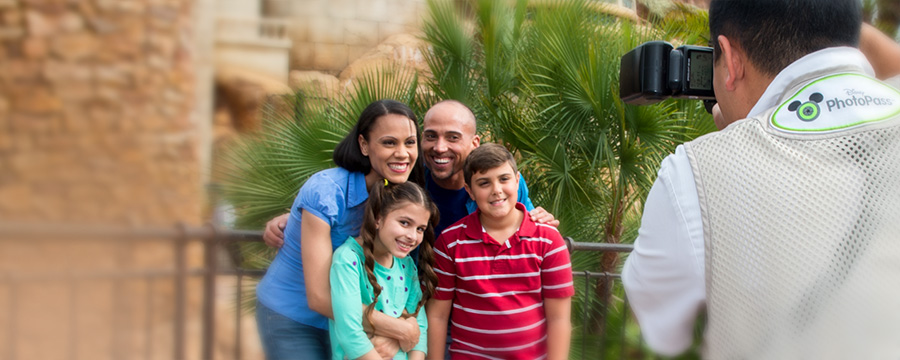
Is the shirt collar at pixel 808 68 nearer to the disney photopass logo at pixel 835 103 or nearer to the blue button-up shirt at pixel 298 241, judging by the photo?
the disney photopass logo at pixel 835 103

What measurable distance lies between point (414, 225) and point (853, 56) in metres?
1.11

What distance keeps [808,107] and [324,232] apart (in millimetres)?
1135

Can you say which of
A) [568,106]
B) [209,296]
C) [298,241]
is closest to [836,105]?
[298,241]

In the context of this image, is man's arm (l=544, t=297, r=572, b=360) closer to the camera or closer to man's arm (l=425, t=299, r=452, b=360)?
→ man's arm (l=425, t=299, r=452, b=360)

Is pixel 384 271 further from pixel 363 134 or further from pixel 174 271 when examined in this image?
pixel 174 271

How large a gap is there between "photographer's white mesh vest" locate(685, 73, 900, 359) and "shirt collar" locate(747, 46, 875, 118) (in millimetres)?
31

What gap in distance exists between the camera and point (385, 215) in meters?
1.66

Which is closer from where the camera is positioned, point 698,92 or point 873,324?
point 873,324

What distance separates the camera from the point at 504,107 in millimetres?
4621

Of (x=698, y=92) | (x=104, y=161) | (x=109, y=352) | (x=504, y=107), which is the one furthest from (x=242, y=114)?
(x=698, y=92)

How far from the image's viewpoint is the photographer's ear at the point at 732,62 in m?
0.93

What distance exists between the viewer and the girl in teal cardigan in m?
1.54

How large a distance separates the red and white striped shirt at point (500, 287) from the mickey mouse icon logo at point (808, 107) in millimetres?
975

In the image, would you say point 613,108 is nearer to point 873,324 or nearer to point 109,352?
point 873,324
